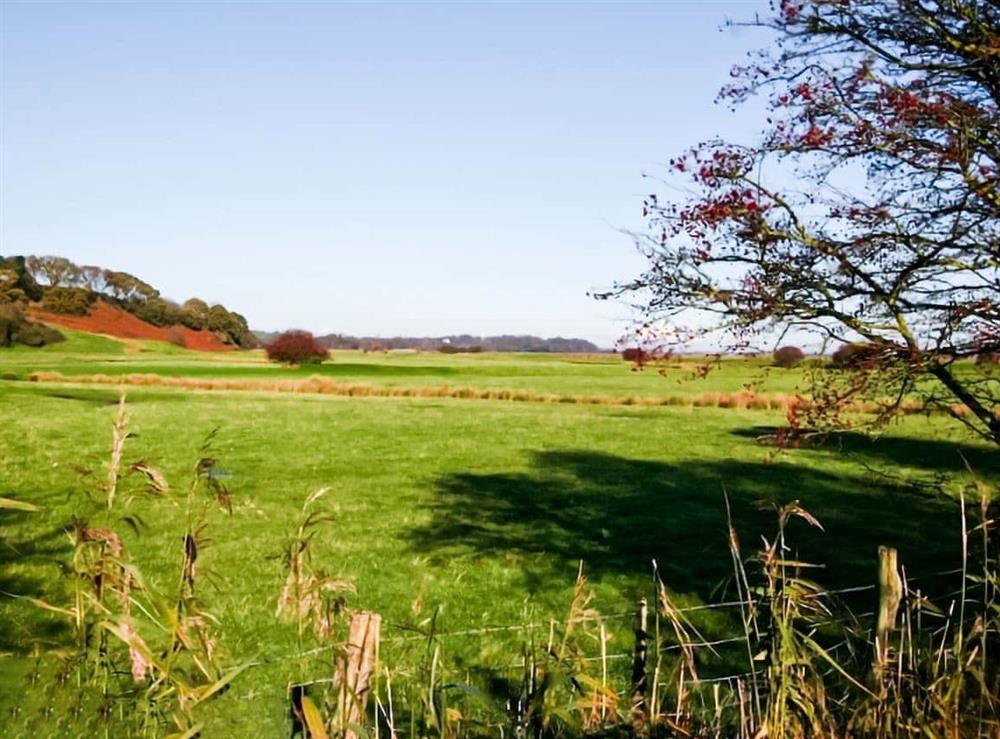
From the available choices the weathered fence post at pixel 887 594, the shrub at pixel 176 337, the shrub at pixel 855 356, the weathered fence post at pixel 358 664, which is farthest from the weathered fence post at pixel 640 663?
the shrub at pixel 176 337

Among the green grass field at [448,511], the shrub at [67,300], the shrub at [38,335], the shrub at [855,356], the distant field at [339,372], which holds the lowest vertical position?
the green grass field at [448,511]

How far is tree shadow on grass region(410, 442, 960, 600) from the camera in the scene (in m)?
11.8

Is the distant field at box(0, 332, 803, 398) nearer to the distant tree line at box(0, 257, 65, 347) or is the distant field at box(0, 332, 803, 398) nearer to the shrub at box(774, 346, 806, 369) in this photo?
the distant tree line at box(0, 257, 65, 347)

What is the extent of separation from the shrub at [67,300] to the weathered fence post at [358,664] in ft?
165

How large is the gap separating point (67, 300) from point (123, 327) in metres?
10.3

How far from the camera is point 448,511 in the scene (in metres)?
16.0

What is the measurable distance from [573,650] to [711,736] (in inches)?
38.7

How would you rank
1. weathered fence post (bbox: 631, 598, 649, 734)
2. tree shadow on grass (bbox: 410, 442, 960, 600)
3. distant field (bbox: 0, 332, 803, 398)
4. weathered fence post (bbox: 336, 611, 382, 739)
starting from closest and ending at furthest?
1. weathered fence post (bbox: 336, 611, 382, 739)
2. weathered fence post (bbox: 631, 598, 649, 734)
3. tree shadow on grass (bbox: 410, 442, 960, 600)
4. distant field (bbox: 0, 332, 803, 398)

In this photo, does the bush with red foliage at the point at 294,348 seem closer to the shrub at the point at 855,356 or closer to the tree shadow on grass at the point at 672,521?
the tree shadow on grass at the point at 672,521

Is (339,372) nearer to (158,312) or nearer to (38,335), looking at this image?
(158,312)

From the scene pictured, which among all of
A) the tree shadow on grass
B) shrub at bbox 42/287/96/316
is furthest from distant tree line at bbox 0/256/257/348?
the tree shadow on grass

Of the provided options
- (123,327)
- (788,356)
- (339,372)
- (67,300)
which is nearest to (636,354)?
(788,356)

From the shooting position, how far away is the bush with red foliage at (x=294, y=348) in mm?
71438

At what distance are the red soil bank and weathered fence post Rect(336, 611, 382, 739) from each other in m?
50.4
